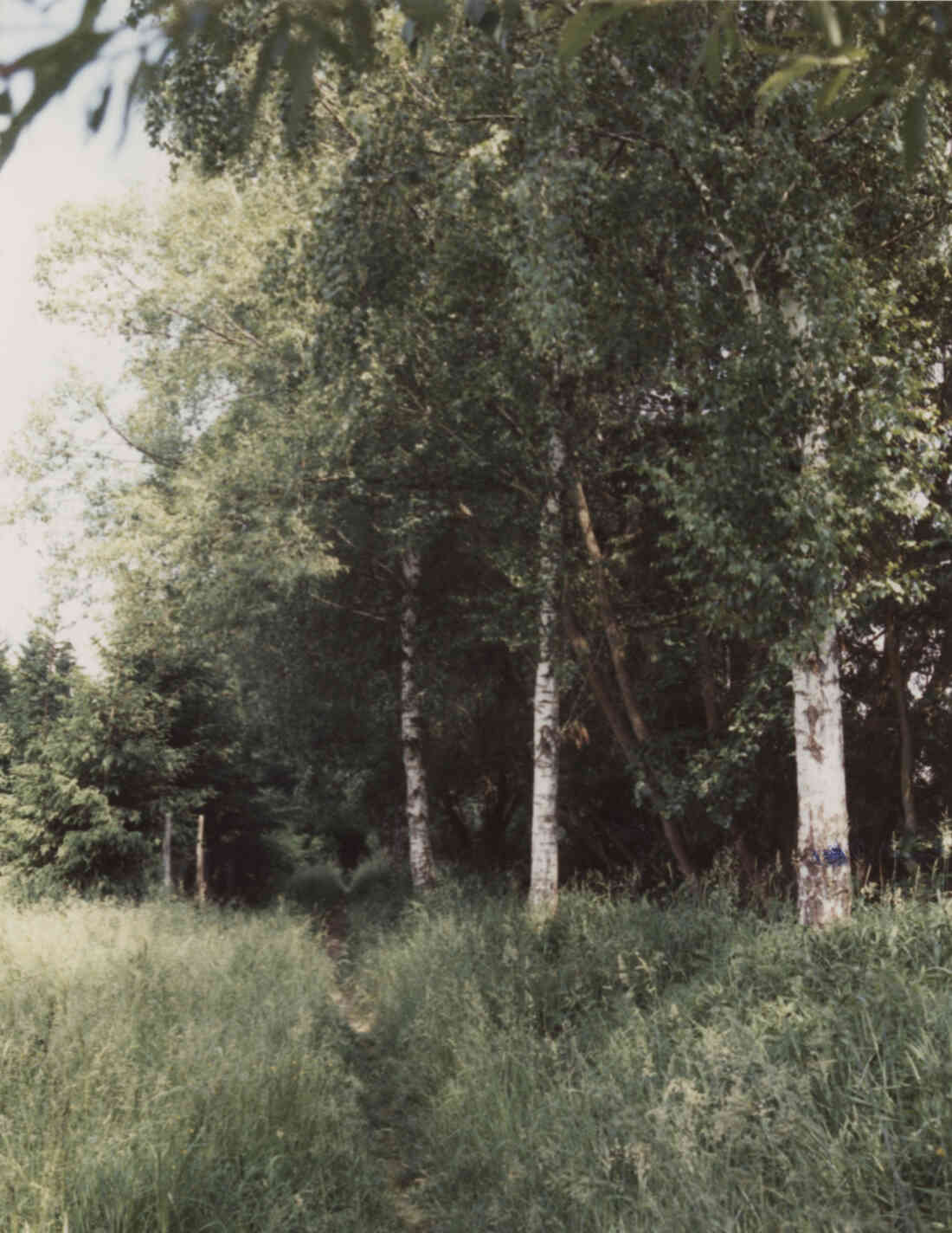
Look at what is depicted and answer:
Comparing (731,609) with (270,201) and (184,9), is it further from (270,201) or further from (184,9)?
(270,201)

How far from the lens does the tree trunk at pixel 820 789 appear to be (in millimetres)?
8461

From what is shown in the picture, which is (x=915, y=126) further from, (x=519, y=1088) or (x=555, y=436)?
(x=555, y=436)

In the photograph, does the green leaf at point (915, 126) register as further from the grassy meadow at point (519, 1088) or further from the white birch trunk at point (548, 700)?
the white birch trunk at point (548, 700)

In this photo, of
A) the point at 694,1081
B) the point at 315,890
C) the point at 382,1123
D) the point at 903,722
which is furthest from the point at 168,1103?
the point at 315,890

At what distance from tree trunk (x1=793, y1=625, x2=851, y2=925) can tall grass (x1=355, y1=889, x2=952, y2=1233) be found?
728 millimetres

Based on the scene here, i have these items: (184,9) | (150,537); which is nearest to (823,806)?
(184,9)

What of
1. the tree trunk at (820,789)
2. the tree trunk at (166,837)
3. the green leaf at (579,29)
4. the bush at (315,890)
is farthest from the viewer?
the bush at (315,890)

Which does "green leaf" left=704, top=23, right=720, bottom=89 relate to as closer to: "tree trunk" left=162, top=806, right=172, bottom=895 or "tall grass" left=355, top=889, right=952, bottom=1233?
"tall grass" left=355, top=889, right=952, bottom=1233

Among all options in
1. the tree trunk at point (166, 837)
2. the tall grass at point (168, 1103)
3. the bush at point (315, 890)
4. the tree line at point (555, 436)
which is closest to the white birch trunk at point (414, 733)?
the tree line at point (555, 436)

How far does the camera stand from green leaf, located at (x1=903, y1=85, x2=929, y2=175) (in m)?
1.71

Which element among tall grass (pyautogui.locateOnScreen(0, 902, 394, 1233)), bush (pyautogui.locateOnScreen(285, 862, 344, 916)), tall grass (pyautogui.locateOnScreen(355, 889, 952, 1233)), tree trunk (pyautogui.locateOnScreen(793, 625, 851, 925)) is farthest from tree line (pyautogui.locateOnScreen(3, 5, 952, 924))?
bush (pyautogui.locateOnScreen(285, 862, 344, 916))

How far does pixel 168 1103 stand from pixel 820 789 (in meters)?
5.70

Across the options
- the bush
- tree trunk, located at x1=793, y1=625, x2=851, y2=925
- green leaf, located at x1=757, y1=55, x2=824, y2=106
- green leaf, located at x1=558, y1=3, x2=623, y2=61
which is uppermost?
green leaf, located at x1=558, y1=3, x2=623, y2=61

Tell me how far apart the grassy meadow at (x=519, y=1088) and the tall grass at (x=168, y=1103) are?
0.02 meters
